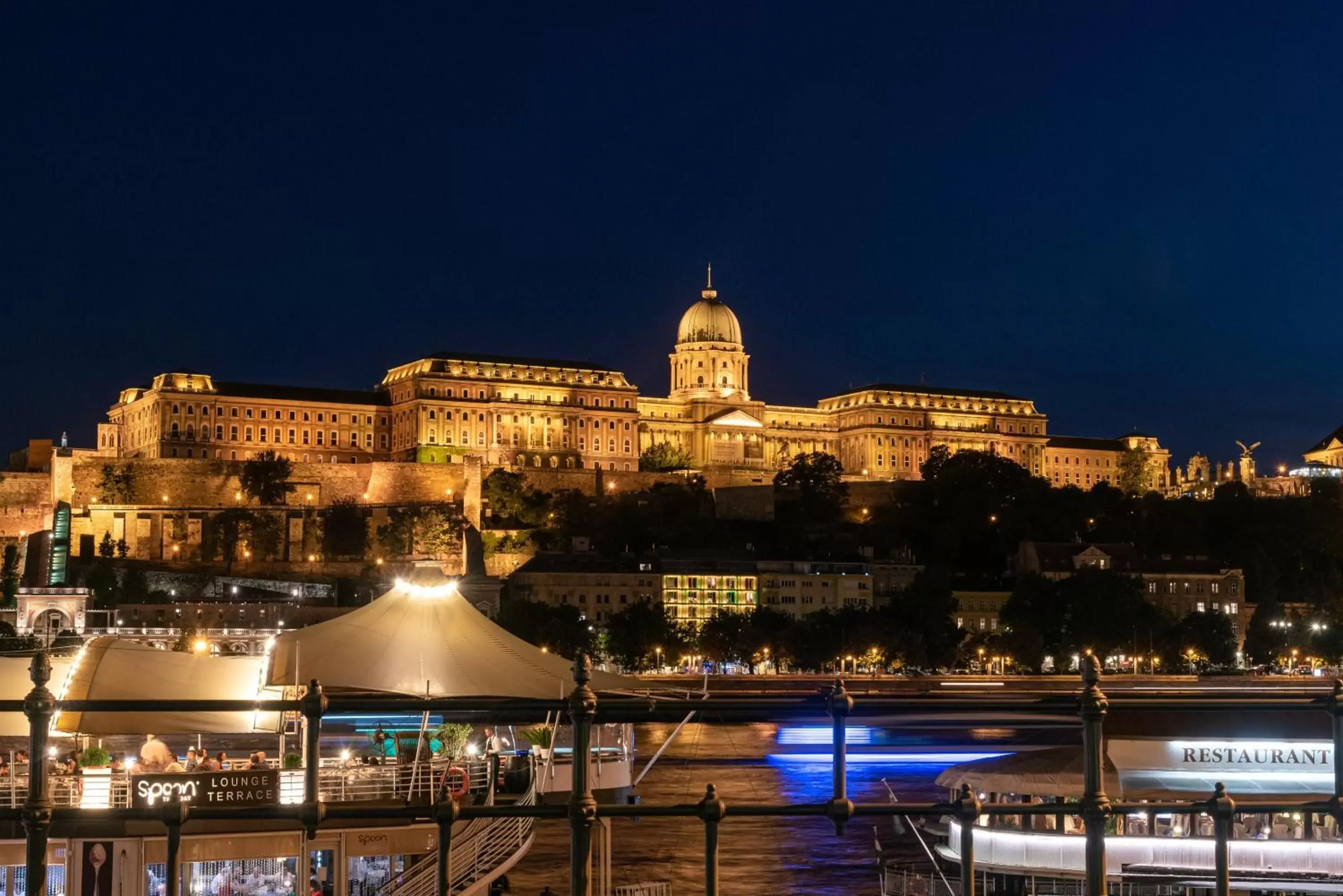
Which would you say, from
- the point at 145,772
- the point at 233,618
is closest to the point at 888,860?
the point at 145,772

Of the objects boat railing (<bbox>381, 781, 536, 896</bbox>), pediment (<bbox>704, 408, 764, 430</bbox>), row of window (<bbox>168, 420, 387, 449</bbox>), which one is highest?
pediment (<bbox>704, 408, 764, 430</bbox>)

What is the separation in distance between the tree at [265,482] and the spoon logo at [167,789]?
10399 cm

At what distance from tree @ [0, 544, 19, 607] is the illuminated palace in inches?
888

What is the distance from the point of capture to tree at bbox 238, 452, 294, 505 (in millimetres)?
116125

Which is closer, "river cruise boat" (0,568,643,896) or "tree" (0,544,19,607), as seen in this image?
"river cruise boat" (0,568,643,896)

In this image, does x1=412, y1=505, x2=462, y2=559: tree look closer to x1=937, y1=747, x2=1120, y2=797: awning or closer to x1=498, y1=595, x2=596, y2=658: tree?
x1=498, y1=595, x2=596, y2=658: tree

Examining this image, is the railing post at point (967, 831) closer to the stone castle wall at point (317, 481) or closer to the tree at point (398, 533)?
the tree at point (398, 533)

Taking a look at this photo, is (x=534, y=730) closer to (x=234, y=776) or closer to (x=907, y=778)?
(x=234, y=776)

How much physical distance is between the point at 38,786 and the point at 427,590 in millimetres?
12599

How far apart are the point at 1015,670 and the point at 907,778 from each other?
159 feet

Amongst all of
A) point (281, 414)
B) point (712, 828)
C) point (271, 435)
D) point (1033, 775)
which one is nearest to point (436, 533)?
point (271, 435)

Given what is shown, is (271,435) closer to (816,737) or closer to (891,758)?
(816,737)

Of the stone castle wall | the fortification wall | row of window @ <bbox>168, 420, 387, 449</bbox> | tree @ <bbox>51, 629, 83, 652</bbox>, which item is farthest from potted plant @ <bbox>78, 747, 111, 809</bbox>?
row of window @ <bbox>168, 420, 387, 449</bbox>

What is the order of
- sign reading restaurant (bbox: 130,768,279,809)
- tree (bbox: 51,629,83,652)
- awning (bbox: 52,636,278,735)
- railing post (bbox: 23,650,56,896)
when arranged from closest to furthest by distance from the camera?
railing post (bbox: 23,650,56,896) < sign reading restaurant (bbox: 130,768,279,809) < awning (bbox: 52,636,278,735) < tree (bbox: 51,629,83,652)
